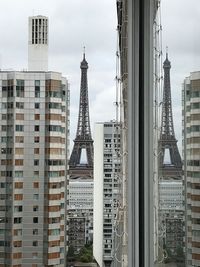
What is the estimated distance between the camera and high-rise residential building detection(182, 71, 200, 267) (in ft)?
6.52

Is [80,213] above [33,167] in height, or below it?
below

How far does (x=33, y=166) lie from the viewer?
2.88m

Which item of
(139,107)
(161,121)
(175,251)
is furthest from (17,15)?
(175,251)

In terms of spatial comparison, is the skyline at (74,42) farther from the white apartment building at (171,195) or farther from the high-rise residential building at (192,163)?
the high-rise residential building at (192,163)

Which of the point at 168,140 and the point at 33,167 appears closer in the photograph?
the point at 168,140

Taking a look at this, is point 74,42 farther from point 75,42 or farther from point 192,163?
point 192,163

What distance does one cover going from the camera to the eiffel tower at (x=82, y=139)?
2.92 metres

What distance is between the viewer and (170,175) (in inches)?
91.4

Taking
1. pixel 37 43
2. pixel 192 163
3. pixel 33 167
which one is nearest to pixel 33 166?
pixel 33 167

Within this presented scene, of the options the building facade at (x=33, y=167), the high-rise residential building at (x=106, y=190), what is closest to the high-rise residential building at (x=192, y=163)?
the high-rise residential building at (x=106, y=190)

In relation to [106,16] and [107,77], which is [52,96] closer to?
[107,77]

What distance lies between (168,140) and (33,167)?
0.90m

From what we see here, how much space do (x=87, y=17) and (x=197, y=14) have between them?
1082mm

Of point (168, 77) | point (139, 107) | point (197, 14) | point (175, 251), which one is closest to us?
point (197, 14)
